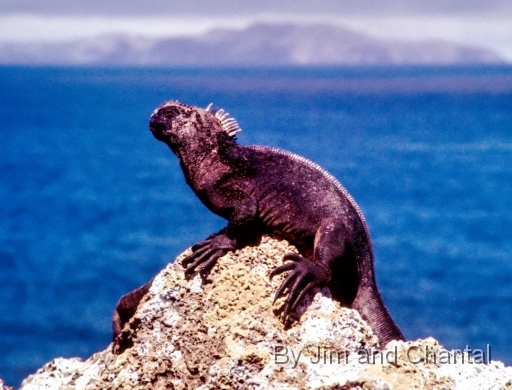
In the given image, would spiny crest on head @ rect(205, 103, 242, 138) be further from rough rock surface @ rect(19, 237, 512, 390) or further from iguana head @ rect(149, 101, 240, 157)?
rough rock surface @ rect(19, 237, 512, 390)

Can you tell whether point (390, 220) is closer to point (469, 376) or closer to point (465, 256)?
point (465, 256)

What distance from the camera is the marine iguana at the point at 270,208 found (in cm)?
561

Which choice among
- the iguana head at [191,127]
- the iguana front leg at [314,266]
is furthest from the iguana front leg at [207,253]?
the iguana head at [191,127]

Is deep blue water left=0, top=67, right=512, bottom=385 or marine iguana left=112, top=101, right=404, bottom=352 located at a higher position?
deep blue water left=0, top=67, right=512, bottom=385

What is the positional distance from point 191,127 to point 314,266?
1.50 m

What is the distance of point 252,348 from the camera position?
15.5ft

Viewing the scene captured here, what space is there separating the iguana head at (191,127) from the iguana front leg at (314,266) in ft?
3.28

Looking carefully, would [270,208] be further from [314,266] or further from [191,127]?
[191,127]

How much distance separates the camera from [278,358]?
184 inches

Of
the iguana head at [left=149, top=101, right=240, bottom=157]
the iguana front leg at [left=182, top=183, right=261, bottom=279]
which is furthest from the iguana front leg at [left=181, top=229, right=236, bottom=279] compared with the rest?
the iguana head at [left=149, top=101, right=240, bottom=157]

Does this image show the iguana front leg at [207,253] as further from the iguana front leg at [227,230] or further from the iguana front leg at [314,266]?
the iguana front leg at [314,266]

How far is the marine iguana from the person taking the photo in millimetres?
5613

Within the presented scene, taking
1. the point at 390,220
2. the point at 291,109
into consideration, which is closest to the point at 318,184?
the point at 390,220

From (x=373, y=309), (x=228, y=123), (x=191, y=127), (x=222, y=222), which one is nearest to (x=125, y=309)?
(x=191, y=127)
